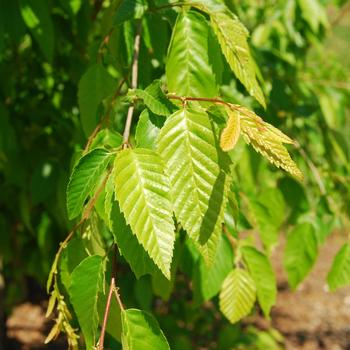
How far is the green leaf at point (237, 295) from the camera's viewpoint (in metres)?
1.01

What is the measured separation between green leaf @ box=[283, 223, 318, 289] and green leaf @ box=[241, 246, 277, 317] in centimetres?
14

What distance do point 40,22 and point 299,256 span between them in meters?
0.77

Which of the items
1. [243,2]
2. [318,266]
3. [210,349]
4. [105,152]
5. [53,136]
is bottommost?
[318,266]

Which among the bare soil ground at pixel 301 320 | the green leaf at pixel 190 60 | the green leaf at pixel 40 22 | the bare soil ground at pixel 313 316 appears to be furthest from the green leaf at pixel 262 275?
the bare soil ground at pixel 313 316

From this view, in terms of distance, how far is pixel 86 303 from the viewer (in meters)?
0.69

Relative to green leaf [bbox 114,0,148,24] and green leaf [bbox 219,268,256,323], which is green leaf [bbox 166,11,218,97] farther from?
Answer: green leaf [bbox 219,268,256,323]

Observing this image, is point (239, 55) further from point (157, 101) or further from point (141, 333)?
point (141, 333)

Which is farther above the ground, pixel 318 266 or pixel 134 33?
pixel 134 33

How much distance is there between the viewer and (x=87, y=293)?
2.26 ft

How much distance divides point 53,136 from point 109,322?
43.0 inches

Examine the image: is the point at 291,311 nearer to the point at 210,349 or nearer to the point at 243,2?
the point at 210,349

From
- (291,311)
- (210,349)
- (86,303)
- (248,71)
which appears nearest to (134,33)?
(248,71)

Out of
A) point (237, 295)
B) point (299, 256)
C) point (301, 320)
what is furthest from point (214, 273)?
point (301, 320)

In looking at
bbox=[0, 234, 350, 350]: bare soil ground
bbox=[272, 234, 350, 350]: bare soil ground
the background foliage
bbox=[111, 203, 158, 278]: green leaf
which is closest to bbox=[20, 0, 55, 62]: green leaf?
the background foliage
